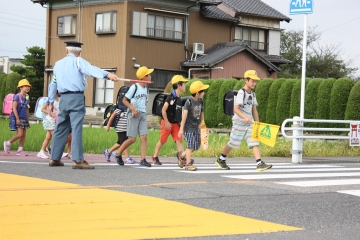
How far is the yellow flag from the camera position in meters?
11.3

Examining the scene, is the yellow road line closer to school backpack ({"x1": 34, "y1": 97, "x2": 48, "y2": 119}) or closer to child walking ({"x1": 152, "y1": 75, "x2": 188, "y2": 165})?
→ child walking ({"x1": 152, "y1": 75, "x2": 188, "y2": 165})

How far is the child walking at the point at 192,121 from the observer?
36.8 feet

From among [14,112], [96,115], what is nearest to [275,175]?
[14,112]

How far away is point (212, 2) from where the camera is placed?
136 ft

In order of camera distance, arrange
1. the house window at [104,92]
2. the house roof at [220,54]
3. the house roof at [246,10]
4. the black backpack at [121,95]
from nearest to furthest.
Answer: the black backpack at [121,95] → the house window at [104,92] → the house roof at [220,54] → the house roof at [246,10]

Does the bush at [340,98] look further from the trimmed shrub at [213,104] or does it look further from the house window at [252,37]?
the house window at [252,37]

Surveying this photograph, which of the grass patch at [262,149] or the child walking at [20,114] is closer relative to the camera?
the child walking at [20,114]

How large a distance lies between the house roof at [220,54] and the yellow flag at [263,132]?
28.8 meters

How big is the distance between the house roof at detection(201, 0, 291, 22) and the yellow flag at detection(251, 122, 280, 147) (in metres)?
31.5

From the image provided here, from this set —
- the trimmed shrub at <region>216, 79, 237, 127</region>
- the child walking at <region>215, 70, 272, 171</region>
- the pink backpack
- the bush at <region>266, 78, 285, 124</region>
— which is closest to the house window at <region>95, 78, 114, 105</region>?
the trimmed shrub at <region>216, 79, 237, 127</region>

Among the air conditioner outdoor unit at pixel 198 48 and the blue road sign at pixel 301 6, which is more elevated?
the air conditioner outdoor unit at pixel 198 48

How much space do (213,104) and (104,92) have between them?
10368 millimetres

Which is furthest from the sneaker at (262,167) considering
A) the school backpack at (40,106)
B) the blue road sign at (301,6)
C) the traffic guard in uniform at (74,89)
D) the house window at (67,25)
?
the house window at (67,25)

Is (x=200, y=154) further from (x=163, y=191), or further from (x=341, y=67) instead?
(x=341, y=67)
